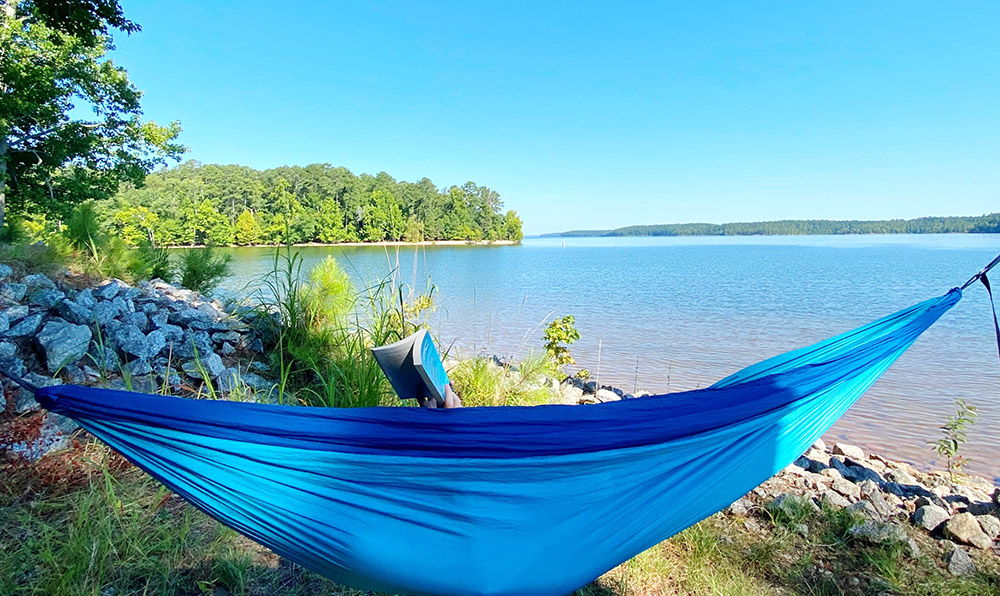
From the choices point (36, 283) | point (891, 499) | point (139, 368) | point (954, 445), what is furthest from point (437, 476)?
point (954, 445)

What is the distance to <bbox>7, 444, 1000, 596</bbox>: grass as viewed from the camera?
1.34 metres

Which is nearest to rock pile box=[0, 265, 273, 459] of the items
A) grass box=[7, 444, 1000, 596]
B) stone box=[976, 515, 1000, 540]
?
grass box=[7, 444, 1000, 596]

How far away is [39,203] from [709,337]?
28.3ft

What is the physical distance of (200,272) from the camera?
14.1 ft

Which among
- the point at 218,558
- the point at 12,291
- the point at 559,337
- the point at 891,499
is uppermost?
the point at 12,291

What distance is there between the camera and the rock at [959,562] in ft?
5.14

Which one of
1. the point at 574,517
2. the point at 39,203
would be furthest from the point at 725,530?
the point at 39,203

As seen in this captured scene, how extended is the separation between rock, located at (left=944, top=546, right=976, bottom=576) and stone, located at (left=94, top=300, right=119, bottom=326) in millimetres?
3743

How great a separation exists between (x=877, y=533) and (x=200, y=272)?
4.80 metres

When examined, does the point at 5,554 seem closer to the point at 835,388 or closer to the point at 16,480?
the point at 16,480

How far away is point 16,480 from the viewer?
5.49 ft

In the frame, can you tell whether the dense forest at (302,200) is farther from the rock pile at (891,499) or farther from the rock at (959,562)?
the rock at (959,562)

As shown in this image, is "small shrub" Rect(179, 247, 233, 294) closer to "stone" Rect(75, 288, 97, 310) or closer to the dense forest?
"stone" Rect(75, 288, 97, 310)

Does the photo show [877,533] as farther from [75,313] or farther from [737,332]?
[737,332]
